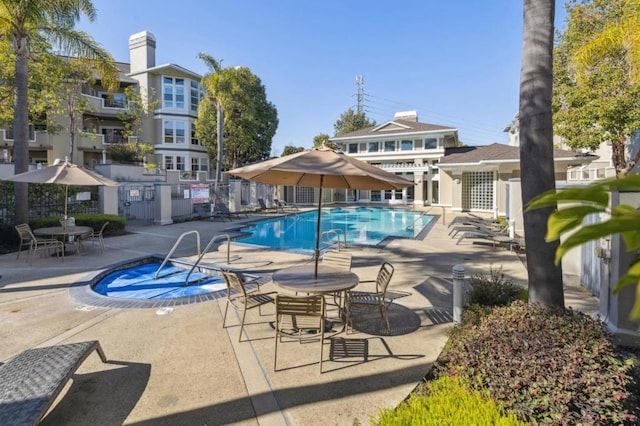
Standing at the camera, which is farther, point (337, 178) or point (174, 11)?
point (174, 11)

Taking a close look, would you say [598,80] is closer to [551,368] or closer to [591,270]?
[591,270]

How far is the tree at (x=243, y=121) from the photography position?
32.5 m

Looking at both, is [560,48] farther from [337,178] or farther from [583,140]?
[337,178]


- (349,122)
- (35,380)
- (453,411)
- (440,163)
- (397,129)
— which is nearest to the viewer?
(453,411)

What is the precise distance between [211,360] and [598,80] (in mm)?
20137

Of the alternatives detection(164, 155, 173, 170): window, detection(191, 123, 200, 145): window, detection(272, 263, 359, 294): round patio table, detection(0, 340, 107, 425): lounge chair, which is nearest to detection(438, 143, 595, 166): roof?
detection(272, 263, 359, 294): round patio table

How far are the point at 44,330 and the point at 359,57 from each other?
3561cm

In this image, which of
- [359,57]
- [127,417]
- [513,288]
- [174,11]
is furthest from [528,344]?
[359,57]

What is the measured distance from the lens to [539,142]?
14.1ft

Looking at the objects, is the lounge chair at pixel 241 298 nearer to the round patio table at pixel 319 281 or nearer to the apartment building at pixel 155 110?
the round patio table at pixel 319 281

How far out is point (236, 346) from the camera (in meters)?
4.86

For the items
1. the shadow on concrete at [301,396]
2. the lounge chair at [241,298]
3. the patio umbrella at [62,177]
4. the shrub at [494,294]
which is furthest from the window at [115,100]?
the shrub at [494,294]

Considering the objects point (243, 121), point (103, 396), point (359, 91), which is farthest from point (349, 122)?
point (103, 396)

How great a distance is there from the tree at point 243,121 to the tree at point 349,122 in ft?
60.7
